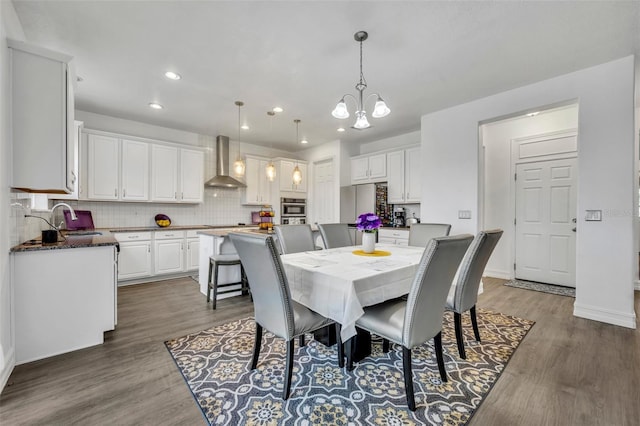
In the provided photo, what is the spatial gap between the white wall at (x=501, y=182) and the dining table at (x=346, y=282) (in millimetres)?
3191

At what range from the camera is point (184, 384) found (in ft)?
5.80

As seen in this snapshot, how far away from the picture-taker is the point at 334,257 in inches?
89.7

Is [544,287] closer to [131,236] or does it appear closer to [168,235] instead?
[168,235]

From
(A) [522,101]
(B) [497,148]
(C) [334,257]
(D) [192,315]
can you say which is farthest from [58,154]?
(B) [497,148]

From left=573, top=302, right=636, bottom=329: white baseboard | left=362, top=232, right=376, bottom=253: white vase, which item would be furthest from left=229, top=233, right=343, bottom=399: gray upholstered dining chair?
left=573, top=302, right=636, bottom=329: white baseboard

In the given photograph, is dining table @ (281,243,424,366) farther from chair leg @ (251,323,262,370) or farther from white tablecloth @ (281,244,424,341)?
chair leg @ (251,323,262,370)

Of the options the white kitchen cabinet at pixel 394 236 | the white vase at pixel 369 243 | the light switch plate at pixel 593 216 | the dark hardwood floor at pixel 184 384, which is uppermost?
the light switch plate at pixel 593 216

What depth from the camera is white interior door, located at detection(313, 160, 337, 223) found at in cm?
575

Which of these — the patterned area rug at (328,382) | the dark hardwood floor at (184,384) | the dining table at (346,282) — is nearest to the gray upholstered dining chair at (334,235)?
the dining table at (346,282)

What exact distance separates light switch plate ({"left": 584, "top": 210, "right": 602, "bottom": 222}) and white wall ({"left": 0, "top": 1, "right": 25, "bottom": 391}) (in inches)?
193

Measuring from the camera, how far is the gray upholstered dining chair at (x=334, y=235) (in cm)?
319

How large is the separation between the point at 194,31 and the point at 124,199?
122 inches

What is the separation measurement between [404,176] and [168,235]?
13.3ft

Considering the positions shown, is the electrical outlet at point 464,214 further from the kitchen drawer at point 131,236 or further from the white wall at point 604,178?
the kitchen drawer at point 131,236
